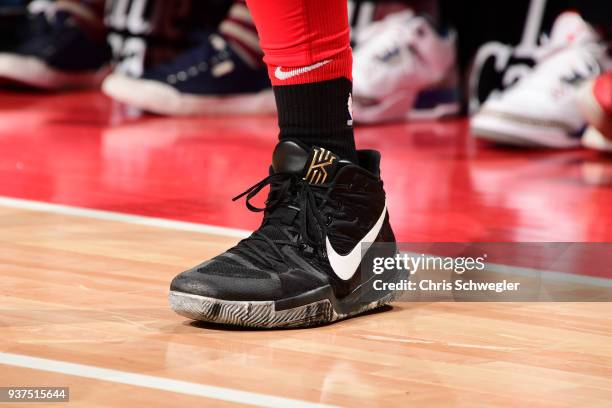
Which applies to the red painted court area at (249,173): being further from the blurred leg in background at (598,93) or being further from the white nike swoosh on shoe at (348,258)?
the white nike swoosh on shoe at (348,258)

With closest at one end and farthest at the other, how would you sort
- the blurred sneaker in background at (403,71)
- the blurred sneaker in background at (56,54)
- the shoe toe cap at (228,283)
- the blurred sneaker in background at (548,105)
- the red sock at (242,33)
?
the shoe toe cap at (228,283) → the blurred sneaker in background at (548,105) → the blurred sneaker in background at (403,71) → the red sock at (242,33) → the blurred sneaker in background at (56,54)

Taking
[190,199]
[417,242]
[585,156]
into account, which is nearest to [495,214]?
[417,242]

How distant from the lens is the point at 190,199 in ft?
6.11

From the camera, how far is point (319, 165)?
1.25 metres

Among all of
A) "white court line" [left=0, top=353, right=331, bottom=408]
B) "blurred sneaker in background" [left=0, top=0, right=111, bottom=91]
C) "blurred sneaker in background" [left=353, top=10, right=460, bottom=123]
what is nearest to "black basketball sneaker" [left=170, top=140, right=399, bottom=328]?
"white court line" [left=0, top=353, right=331, bottom=408]

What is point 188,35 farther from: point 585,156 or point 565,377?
point 565,377

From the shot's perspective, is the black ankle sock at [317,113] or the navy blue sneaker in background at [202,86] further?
the navy blue sneaker in background at [202,86]

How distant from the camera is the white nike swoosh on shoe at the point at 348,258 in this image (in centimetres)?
124

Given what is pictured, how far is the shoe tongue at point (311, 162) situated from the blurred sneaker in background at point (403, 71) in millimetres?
1480

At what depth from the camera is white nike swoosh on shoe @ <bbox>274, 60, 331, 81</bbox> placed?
125 centimetres

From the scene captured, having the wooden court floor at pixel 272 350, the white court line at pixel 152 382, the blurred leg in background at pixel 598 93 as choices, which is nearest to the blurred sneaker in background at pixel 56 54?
the blurred leg in background at pixel 598 93

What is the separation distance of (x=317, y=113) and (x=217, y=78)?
1.72 metres

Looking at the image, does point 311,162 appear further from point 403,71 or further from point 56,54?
point 56,54

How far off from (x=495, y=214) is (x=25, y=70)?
1806mm
